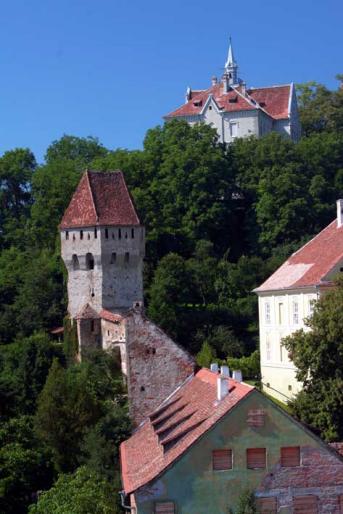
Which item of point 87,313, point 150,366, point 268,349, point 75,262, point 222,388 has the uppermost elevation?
point 75,262

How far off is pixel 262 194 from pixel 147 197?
7.89 meters

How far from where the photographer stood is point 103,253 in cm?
5303

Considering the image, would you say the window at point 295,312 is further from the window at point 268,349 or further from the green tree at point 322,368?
the green tree at point 322,368

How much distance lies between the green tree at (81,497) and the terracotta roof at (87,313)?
1954cm

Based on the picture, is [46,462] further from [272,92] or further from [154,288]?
[272,92]

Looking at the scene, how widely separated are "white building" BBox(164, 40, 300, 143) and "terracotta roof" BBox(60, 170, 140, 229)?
3359 centimetres

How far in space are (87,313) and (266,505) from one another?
85.5ft

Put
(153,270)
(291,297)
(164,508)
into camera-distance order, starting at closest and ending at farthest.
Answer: (164,508) < (291,297) < (153,270)

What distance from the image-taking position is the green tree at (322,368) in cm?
3406

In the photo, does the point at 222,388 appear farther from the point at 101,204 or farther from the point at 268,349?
the point at 101,204

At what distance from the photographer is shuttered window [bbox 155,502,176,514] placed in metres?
26.7

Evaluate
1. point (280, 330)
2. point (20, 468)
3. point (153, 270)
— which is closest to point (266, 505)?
point (20, 468)

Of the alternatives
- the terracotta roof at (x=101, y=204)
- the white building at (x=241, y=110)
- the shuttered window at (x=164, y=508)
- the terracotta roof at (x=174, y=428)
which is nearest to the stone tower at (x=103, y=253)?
the terracotta roof at (x=101, y=204)

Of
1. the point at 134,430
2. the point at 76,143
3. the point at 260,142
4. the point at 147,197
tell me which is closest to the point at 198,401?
the point at 134,430
